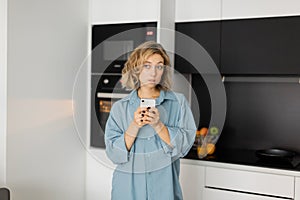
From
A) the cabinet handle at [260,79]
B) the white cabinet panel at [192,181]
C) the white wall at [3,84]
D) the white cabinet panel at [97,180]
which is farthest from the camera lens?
the white cabinet panel at [97,180]

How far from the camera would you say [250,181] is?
2.33 meters

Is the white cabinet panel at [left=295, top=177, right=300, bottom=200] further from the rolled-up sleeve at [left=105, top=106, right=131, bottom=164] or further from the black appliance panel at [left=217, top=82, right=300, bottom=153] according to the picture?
the rolled-up sleeve at [left=105, top=106, right=131, bottom=164]

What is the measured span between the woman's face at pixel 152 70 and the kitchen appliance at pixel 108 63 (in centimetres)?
19

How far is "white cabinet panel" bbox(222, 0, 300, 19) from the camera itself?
7.70ft

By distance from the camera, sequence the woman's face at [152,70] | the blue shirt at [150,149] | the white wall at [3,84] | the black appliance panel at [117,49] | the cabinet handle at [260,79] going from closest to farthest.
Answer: the woman's face at [152,70], the blue shirt at [150,149], the black appliance panel at [117,49], the white wall at [3,84], the cabinet handle at [260,79]

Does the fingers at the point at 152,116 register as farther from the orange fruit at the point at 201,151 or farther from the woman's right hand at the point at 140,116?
the orange fruit at the point at 201,151

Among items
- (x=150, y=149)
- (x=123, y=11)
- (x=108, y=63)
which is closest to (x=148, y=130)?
(x=150, y=149)

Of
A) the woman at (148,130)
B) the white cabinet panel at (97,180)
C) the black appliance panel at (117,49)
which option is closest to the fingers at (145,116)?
the woman at (148,130)

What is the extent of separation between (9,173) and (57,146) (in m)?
0.42

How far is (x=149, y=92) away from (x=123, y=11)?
117 centimetres

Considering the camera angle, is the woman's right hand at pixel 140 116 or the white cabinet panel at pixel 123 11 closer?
the woman's right hand at pixel 140 116

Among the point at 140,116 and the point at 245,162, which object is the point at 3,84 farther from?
the point at 245,162

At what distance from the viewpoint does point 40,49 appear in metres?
2.40

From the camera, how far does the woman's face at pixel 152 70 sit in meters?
1.58
